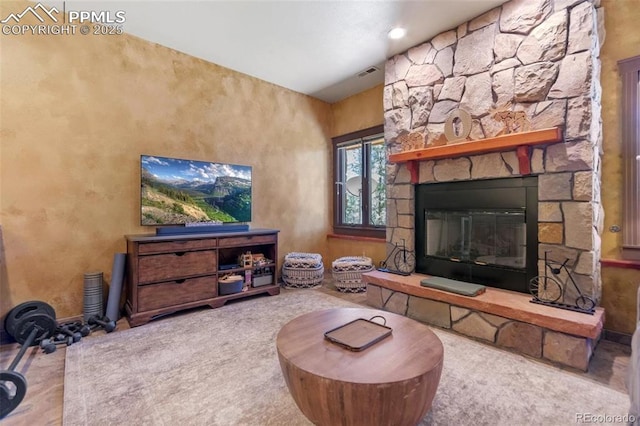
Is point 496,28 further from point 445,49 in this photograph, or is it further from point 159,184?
point 159,184

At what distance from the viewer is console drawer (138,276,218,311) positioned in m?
2.69

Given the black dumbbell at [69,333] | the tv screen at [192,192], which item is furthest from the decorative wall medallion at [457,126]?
the black dumbbell at [69,333]

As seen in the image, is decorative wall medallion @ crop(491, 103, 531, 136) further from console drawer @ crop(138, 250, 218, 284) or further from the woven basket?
console drawer @ crop(138, 250, 218, 284)

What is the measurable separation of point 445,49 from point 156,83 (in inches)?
123

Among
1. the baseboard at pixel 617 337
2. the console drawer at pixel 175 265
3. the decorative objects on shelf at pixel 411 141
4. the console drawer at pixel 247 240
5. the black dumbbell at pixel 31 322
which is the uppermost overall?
the decorative objects on shelf at pixel 411 141

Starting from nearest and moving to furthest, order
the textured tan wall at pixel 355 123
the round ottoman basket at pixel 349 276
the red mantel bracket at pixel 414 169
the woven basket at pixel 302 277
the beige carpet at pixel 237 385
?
the beige carpet at pixel 237 385 → the red mantel bracket at pixel 414 169 → the round ottoman basket at pixel 349 276 → the woven basket at pixel 302 277 → the textured tan wall at pixel 355 123

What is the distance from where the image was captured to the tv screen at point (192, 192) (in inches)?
121

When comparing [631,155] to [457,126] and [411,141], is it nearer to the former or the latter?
[457,126]

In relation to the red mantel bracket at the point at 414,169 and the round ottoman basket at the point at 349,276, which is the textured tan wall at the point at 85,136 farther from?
the red mantel bracket at the point at 414,169

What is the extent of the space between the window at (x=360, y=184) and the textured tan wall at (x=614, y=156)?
2.22 metres

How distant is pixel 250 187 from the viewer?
3910 millimetres

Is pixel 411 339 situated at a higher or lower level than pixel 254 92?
lower

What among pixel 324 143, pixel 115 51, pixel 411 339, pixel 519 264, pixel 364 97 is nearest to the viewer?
pixel 411 339

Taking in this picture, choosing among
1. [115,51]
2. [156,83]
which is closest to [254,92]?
[156,83]
